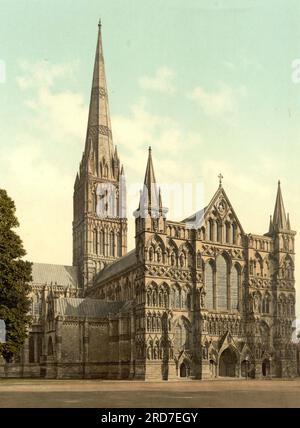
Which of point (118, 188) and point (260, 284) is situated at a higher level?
point (118, 188)

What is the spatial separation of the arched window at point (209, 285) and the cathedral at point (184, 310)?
117 millimetres

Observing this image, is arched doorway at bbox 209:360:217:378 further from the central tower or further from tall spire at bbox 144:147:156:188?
the central tower

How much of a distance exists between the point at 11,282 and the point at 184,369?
2824cm

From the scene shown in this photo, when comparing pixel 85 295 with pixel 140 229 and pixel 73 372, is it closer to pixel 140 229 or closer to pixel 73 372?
pixel 73 372

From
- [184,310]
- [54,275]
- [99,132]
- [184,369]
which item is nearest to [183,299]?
[184,310]

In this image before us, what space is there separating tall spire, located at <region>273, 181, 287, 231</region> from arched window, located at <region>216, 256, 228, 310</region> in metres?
9.24

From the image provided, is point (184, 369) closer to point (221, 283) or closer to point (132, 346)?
point (132, 346)

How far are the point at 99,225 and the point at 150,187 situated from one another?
3401cm

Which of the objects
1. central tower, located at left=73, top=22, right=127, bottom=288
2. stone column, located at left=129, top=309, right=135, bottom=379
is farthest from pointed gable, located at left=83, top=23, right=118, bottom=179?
stone column, located at left=129, top=309, right=135, bottom=379

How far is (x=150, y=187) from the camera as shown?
6334 centimetres

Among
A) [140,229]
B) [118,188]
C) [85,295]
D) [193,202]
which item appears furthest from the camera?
[118,188]

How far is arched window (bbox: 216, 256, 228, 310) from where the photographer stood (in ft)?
218

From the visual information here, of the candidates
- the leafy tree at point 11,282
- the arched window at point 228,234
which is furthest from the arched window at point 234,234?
the leafy tree at point 11,282
